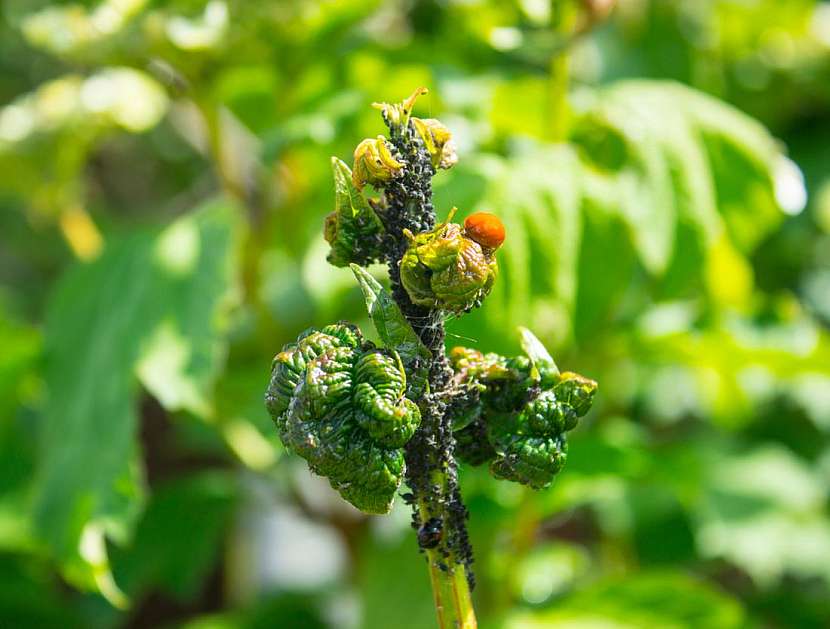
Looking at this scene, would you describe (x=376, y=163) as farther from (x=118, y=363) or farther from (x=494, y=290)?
(x=118, y=363)

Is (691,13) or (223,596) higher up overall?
(691,13)

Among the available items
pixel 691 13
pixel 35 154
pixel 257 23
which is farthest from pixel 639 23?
pixel 35 154

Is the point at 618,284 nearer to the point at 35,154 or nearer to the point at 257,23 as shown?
the point at 257,23

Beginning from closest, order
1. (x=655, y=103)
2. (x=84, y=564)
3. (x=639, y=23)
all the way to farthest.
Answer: (x=84, y=564) < (x=655, y=103) < (x=639, y=23)

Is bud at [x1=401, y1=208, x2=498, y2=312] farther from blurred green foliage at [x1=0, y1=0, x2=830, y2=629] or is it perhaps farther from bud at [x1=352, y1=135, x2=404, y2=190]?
blurred green foliage at [x1=0, y1=0, x2=830, y2=629]

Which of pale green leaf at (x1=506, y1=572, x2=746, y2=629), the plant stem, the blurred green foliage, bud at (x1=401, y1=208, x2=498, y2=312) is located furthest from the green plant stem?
pale green leaf at (x1=506, y1=572, x2=746, y2=629)

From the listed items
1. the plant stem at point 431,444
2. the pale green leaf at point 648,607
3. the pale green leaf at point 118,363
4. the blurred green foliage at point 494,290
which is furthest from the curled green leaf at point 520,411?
the pale green leaf at point 648,607
